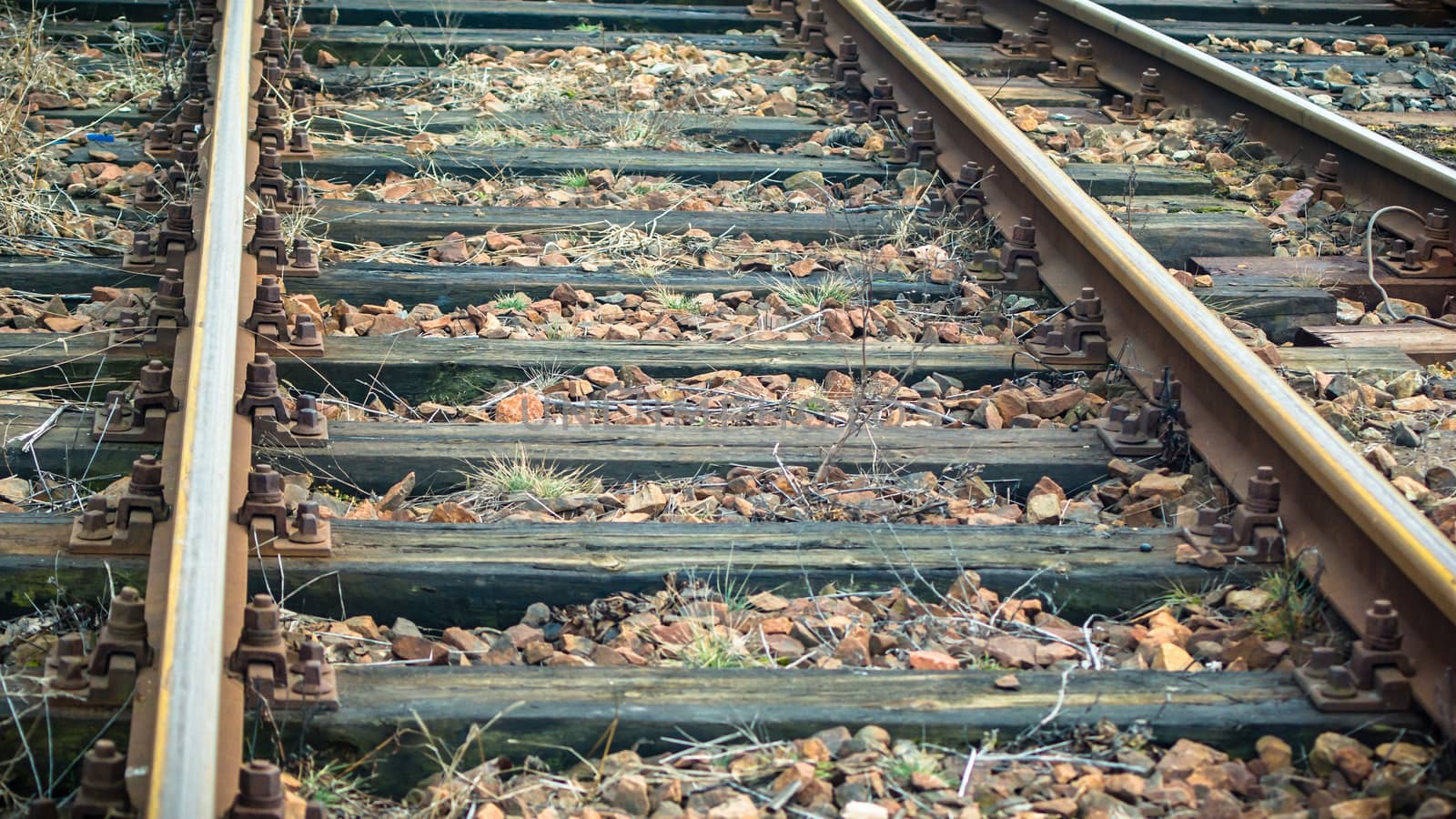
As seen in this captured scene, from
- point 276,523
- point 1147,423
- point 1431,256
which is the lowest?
point 276,523

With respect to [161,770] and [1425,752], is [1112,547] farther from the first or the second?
[161,770]

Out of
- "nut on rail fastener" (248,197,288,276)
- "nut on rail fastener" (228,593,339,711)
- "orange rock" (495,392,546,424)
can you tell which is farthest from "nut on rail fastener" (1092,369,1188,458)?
"nut on rail fastener" (248,197,288,276)

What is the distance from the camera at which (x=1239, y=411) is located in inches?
141

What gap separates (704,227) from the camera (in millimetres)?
5109

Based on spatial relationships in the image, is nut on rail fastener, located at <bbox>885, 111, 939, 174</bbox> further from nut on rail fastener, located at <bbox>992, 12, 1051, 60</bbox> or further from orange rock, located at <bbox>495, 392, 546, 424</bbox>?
orange rock, located at <bbox>495, 392, 546, 424</bbox>

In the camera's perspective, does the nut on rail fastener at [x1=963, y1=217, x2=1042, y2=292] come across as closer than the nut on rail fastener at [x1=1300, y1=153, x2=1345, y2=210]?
Yes

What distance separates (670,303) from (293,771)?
216 cm

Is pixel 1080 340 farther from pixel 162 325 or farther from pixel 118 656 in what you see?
pixel 118 656

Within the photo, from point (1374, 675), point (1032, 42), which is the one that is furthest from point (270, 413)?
point (1032, 42)

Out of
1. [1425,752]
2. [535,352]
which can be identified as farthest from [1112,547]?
[535,352]

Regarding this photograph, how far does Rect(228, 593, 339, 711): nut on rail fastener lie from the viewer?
9.05 ft

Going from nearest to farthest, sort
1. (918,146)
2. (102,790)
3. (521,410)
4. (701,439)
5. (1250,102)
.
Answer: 1. (102,790)
2. (701,439)
3. (521,410)
4. (918,146)
5. (1250,102)

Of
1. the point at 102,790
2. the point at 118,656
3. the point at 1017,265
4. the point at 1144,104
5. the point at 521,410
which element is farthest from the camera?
the point at 1144,104

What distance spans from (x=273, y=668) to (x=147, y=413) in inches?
41.7
